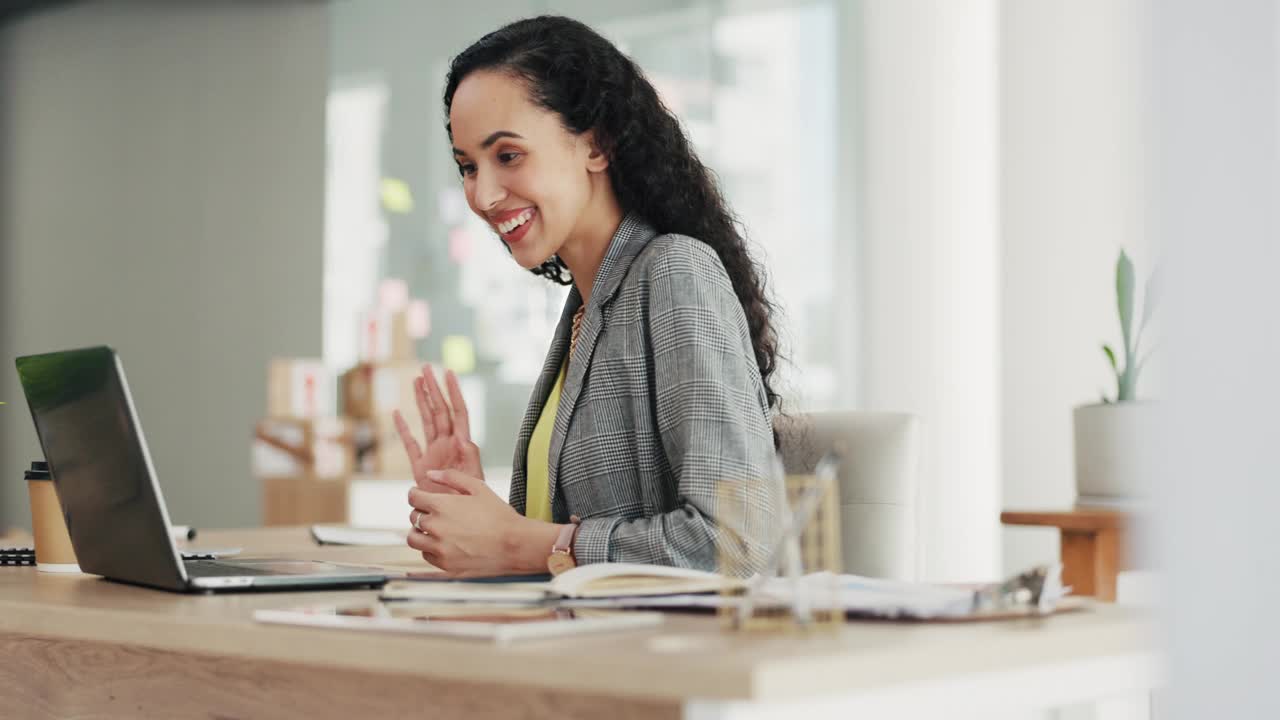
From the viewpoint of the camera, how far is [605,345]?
140 centimetres

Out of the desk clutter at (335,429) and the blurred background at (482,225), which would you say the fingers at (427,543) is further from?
the desk clutter at (335,429)

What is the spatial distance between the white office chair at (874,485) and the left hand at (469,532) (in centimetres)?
54

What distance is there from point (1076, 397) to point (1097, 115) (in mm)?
→ 661

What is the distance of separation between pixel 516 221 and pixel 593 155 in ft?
0.40

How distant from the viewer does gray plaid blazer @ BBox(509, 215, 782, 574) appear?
3.92 ft

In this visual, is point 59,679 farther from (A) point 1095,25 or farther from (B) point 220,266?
(B) point 220,266

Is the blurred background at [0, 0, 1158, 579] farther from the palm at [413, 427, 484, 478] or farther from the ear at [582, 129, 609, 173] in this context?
the palm at [413, 427, 484, 478]

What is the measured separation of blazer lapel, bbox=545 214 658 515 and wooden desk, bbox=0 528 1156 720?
0.38 metres

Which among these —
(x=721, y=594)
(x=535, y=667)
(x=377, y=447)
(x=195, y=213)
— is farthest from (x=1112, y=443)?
(x=195, y=213)

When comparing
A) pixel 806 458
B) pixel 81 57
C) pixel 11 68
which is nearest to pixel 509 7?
pixel 81 57

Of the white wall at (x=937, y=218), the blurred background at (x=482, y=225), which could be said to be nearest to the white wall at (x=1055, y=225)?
the blurred background at (x=482, y=225)

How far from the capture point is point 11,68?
7070 millimetres

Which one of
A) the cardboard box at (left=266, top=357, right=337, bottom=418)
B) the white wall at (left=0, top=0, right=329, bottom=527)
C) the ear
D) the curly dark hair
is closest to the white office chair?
the curly dark hair

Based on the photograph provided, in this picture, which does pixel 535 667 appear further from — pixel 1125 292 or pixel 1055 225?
pixel 1055 225
